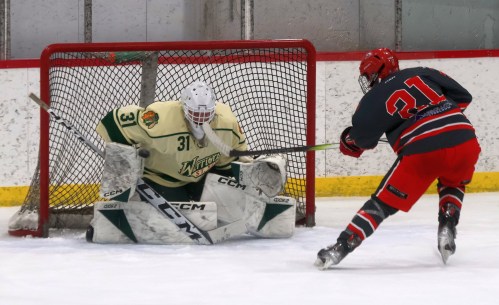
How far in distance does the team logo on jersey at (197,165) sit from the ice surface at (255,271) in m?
0.33

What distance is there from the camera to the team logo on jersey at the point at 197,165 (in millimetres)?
3963

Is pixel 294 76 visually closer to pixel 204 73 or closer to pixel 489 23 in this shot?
pixel 204 73

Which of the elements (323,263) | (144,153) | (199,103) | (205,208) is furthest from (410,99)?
(144,153)

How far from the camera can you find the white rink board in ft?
17.4

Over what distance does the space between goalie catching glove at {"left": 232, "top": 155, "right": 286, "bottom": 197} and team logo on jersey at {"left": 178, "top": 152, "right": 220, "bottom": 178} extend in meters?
0.18

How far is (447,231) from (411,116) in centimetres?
43

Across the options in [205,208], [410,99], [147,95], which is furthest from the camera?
[147,95]

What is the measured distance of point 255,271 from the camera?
325cm

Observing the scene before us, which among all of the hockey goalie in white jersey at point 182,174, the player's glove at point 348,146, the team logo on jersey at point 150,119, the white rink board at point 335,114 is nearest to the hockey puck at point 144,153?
the hockey goalie in white jersey at point 182,174

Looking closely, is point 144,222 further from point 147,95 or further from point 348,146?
point 348,146

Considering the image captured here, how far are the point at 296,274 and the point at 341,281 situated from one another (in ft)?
0.64

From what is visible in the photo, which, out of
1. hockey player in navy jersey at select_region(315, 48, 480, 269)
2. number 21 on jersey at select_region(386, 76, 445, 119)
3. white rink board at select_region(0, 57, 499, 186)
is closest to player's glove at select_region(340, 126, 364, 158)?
hockey player in navy jersey at select_region(315, 48, 480, 269)

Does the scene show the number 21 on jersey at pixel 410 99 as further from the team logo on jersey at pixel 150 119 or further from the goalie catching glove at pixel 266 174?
the team logo on jersey at pixel 150 119

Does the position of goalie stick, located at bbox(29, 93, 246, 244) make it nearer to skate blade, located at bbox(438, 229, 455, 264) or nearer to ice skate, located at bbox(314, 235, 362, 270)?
ice skate, located at bbox(314, 235, 362, 270)
